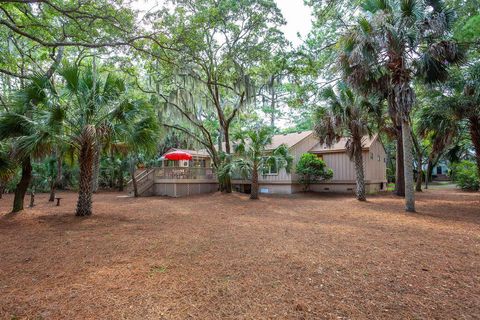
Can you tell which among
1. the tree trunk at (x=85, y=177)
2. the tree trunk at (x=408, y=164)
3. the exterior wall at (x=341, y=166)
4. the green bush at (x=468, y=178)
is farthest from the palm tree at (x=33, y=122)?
the green bush at (x=468, y=178)

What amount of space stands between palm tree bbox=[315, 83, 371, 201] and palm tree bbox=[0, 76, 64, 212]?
1008cm

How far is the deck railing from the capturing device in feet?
55.2

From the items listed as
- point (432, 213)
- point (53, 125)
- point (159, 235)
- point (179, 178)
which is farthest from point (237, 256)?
point (179, 178)

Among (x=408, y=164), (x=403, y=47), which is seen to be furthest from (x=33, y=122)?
(x=408, y=164)

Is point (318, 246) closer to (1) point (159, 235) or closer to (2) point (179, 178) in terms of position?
(1) point (159, 235)

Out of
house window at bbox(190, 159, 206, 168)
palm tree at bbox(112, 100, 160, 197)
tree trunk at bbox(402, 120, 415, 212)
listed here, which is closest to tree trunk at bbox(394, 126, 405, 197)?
tree trunk at bbox(402, 120, 415, 212)

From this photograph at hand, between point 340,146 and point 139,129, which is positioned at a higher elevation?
point 340,146

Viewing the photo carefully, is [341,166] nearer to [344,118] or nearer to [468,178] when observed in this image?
[344,118]

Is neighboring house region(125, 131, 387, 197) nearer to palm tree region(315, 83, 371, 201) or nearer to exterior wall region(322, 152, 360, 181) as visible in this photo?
exterior wall region(322, 152, 360, 181)

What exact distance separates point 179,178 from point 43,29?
33.1 feet

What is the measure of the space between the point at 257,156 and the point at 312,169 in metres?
4.72

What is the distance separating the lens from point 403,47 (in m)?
8.55

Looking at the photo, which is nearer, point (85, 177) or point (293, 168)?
point (85, 177)

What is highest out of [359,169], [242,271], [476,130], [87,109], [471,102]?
[471,102]
